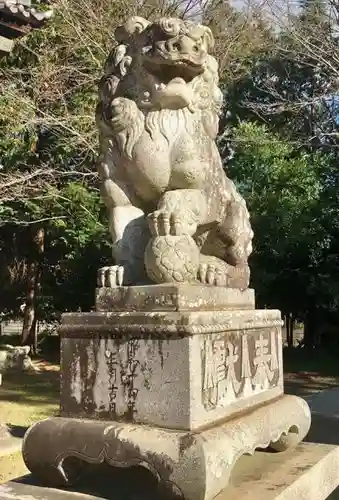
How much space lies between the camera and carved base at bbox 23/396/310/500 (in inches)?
88.7

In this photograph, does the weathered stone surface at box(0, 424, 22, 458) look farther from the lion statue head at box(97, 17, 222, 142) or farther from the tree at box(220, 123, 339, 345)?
the tree at box(220, 123, 339, 345)

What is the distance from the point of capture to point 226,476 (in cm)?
237

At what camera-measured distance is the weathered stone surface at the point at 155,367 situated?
2439 millimetres

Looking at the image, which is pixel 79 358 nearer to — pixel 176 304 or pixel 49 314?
pixel 176 304

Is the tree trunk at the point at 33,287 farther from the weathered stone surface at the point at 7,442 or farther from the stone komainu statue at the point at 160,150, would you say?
the stone komainu statue at the point at 160,150

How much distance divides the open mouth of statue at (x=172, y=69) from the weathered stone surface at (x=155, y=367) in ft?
3.95

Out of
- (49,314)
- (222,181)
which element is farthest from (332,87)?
(222,181)

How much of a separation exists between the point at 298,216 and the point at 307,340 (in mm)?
4491

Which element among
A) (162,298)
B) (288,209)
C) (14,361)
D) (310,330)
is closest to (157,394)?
(162,298)

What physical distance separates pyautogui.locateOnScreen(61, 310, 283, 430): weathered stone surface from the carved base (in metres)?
0.07

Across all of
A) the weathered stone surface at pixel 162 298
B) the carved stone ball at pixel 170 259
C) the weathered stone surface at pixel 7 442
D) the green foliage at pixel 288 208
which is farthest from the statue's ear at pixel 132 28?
the green foliage at pixel 288 208

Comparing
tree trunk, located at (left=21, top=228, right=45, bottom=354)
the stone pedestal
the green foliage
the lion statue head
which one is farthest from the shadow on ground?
tree trunk, located at (left=21, top=228, right=45, bottom=354)

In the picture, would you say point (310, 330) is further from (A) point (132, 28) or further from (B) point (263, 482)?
(A) point (132, 28)

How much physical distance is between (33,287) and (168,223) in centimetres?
1293
